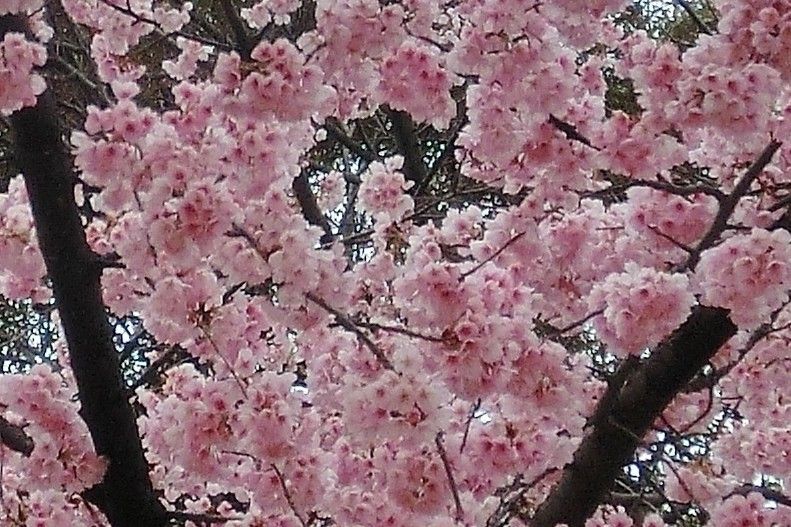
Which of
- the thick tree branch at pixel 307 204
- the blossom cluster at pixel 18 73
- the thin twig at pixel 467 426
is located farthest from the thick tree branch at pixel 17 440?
the thick tree branch at pixel 307 204

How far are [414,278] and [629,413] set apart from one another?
0.61 m

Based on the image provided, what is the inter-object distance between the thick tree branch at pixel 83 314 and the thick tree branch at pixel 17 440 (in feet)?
0.55

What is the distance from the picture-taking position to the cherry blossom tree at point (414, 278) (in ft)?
7.03

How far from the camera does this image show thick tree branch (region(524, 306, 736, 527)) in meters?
2.39

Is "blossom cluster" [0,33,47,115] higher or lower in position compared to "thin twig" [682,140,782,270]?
higher

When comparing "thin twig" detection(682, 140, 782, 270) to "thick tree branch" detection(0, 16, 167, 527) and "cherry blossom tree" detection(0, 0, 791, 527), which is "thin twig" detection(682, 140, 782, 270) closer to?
"cherry blossom tree" detection(0, 0, 791, 527)

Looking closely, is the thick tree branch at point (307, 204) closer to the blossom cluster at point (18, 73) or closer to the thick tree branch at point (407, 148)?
the thick tree branch at point (407, 148)

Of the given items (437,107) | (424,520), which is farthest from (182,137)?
(424,520)

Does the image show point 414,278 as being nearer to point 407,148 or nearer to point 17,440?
point 17,440

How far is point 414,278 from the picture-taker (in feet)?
7.47

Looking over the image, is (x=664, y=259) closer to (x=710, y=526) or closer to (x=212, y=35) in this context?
(x=710, y=526)

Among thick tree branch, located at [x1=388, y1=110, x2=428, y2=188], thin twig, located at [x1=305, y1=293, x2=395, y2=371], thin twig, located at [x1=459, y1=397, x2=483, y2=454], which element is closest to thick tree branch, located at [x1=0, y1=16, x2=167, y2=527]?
thin twig, located at [x1=305, y1=293, x2=395, y2=371]

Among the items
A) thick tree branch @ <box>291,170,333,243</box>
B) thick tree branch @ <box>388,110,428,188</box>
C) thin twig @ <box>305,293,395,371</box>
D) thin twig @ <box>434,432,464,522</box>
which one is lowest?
thin twig @ <box>434,432,464,522</box>

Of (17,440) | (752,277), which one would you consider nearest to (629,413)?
(752,277)
